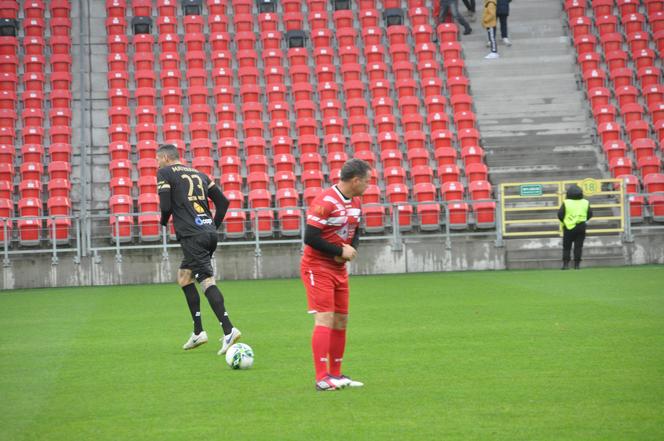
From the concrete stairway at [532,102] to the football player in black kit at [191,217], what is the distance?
14522mm

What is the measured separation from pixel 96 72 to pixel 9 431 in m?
Answer: 22.1

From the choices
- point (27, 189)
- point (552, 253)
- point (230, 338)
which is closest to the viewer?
point (230, 338)

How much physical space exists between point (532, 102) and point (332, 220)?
20022 mm

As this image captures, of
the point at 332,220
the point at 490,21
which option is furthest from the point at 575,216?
the point at 332,220

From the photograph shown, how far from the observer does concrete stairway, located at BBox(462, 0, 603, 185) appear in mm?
25188

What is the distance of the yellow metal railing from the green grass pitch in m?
6.04

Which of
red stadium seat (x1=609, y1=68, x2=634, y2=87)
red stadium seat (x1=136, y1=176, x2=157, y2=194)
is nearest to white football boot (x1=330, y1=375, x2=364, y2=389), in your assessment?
red stadium seat (x1=136, y1=176, x2=157, y2=194)

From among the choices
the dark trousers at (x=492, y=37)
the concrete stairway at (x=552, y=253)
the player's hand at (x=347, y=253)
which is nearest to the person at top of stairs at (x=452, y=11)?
the dark trousers at (x=492, y=37)

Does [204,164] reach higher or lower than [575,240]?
higher

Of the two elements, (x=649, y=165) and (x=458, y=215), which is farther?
(x=649, y=165)

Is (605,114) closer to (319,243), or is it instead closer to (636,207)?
(636,207)

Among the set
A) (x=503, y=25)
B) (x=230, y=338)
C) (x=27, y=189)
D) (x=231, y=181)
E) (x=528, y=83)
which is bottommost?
(x=230, y=338)

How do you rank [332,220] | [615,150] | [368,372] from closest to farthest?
[332,220]
[368,372]
[615,150]

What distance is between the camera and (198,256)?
10.7 meters
